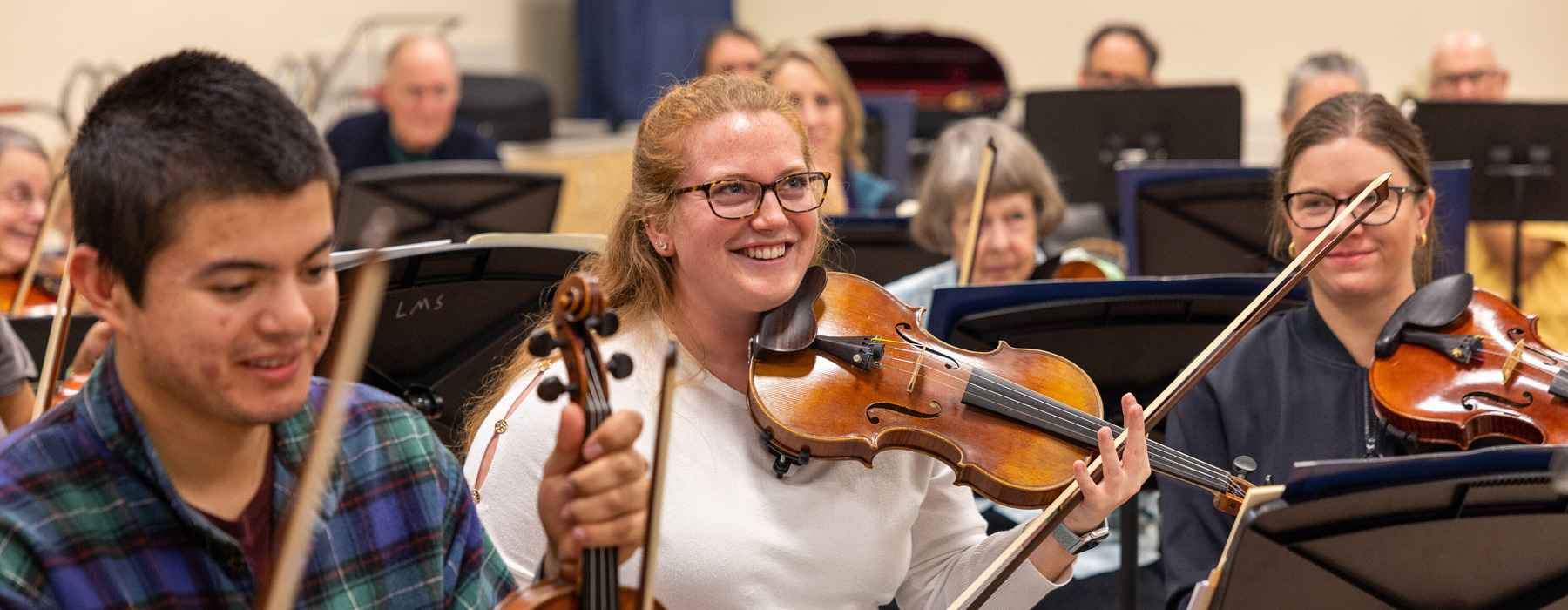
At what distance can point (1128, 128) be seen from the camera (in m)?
3.88

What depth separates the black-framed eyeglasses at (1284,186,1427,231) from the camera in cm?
181

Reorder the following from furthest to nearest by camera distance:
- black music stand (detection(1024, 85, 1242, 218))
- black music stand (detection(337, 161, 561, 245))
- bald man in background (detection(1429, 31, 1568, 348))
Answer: black music stand (detection(1024, 85, 1242, 218))
bald man in background (detection(1429, 31, 1568, 348))
black music stand (detection(337, 161, 561, 245))

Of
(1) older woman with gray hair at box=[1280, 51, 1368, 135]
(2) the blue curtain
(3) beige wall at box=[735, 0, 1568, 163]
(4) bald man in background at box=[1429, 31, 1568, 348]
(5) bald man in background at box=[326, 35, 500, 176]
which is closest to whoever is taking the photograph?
(4) bald man in background at box=[1429, 31, 1568, 348]

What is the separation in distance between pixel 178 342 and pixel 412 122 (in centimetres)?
366

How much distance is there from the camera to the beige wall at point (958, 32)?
4961 millimetres

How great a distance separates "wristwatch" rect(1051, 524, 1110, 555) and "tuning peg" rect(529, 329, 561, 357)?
70 cm

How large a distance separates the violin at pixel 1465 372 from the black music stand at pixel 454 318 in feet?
3.78

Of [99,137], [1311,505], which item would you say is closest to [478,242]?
[99,137]

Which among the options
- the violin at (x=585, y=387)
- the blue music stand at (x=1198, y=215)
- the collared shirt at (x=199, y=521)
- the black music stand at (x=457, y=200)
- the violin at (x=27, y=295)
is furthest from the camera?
the black music stand at (x=457, y=200)

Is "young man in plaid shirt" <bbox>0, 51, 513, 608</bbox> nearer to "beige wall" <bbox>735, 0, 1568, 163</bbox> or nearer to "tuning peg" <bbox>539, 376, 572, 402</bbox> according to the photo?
"tuning peg" <bbox>539, 376, 572, 402</bbox>

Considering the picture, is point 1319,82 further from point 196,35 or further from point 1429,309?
point 196,35

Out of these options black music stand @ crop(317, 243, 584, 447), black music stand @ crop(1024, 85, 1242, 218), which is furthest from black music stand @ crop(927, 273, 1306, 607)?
black music stand @ crop(1024, 85, 1242, 218)

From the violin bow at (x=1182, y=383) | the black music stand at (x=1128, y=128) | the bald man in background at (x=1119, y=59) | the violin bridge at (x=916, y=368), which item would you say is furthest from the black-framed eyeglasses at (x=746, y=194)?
the bald man in background at (x=1119, y=59)

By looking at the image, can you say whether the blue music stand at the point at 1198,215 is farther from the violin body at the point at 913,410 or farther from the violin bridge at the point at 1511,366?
the violin body at the point at 913,410
